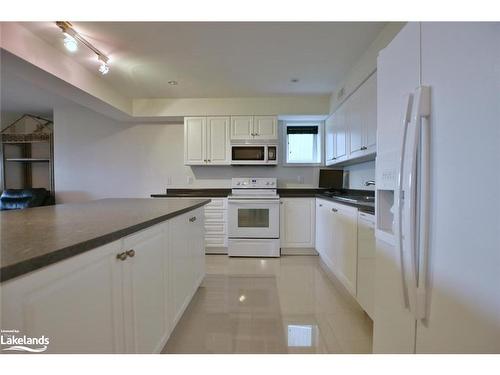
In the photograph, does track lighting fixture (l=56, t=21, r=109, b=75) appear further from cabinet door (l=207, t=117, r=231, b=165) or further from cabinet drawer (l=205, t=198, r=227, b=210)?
cabinet drawer (l=205, t=198, r=227, b=210)

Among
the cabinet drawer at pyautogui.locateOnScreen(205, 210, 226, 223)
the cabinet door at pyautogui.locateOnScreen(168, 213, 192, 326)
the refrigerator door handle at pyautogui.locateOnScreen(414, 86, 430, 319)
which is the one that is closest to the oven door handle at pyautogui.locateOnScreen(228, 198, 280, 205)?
the cabinet drawer at pyautogui.locateOnScreen(205, 210, 226, 223)

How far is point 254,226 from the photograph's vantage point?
11.8ft

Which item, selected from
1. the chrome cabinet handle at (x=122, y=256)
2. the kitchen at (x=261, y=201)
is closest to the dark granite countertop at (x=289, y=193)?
the kitchen at (x=261, y=201)

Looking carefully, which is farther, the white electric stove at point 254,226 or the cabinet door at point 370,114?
the white electric stove at point 254,226

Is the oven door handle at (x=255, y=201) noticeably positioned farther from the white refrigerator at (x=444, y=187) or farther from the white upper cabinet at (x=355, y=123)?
the white refrigerator at (x=444, y=187)

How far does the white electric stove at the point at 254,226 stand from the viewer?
3.58 meters

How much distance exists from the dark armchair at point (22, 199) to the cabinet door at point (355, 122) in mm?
4929

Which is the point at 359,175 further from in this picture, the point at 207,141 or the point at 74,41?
the point at 74,41

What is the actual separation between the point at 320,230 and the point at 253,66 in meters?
2.24

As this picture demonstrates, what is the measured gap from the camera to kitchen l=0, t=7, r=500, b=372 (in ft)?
2.44

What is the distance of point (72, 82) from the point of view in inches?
105

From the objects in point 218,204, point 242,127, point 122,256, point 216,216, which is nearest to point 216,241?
point 216,216

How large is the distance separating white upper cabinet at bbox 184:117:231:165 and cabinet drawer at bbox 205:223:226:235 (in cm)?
98
